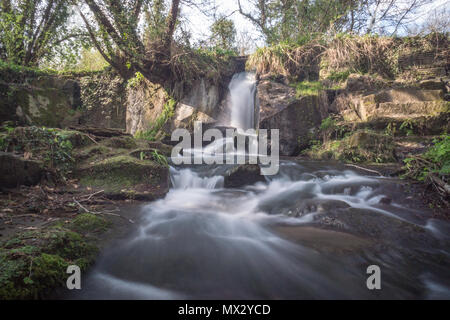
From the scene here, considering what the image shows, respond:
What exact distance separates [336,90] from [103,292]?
885cm

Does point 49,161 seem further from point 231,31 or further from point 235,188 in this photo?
point 231,31

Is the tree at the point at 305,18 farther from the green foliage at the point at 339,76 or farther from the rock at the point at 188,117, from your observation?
the rock at the point at 188,117

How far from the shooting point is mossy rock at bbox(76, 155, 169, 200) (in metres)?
3.32

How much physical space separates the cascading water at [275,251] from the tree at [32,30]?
9.41 m

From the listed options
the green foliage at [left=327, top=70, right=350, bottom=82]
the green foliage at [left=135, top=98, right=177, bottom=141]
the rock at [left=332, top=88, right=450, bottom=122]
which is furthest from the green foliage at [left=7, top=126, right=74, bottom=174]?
the green foliage at [left=327, top=70, right=350, bottom=82]

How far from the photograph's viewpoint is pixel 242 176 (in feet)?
14.5

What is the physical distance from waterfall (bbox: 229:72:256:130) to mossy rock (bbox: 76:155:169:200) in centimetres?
592

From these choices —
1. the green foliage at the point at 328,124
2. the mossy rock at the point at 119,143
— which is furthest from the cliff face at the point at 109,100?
the green foliage at the point at 328,124

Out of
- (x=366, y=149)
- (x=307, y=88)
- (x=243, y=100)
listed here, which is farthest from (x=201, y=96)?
(x=366, y=149)

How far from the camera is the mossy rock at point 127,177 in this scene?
332 centimetres

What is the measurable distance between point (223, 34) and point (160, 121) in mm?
5846

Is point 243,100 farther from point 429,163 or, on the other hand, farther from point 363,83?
point 429,163

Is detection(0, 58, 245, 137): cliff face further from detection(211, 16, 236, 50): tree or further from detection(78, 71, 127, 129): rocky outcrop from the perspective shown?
detection(211, 16, 236, 50): tree
